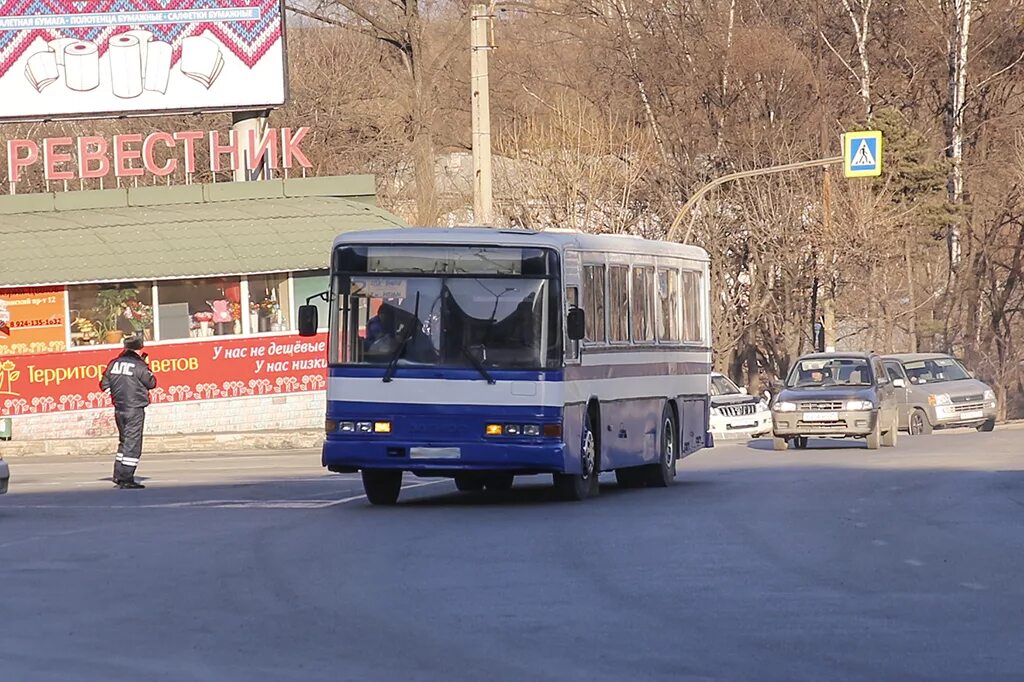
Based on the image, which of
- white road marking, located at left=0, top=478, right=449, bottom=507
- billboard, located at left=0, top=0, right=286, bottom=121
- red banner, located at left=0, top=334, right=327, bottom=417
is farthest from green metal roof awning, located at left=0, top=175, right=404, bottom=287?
white road marking, located at left=0, top=478, right=449, bottom=507

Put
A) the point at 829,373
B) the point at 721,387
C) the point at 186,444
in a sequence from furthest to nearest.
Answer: the point at 721,387 < the point at 186,444 < the point at 829,373

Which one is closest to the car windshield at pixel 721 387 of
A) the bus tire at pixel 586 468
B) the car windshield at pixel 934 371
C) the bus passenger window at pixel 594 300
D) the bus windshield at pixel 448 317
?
the car windshield at pixel 934 371

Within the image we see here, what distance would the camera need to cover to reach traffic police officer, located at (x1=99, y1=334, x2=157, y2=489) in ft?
77.7

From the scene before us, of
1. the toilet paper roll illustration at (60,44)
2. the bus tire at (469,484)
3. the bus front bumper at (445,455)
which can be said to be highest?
the toilet paper roll illustration at (60,44)

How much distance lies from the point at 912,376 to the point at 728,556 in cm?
2924

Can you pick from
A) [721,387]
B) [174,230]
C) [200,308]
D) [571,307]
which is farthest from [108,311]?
[571,307]

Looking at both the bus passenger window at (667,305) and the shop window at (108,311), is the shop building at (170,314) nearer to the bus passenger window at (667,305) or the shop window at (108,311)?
the shop window at (108,311)

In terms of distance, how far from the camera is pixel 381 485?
19906 millimetres

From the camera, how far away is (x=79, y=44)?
145ft

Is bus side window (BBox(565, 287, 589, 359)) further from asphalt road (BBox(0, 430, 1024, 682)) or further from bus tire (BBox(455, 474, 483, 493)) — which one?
bus tire (BBox(455, 474, 483, 493))

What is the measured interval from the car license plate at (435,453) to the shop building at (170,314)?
21.1 meters

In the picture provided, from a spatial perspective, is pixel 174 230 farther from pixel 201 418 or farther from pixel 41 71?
pixel 41 71

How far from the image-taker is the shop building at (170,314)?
39219 mm

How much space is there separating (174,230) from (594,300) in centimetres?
2124
